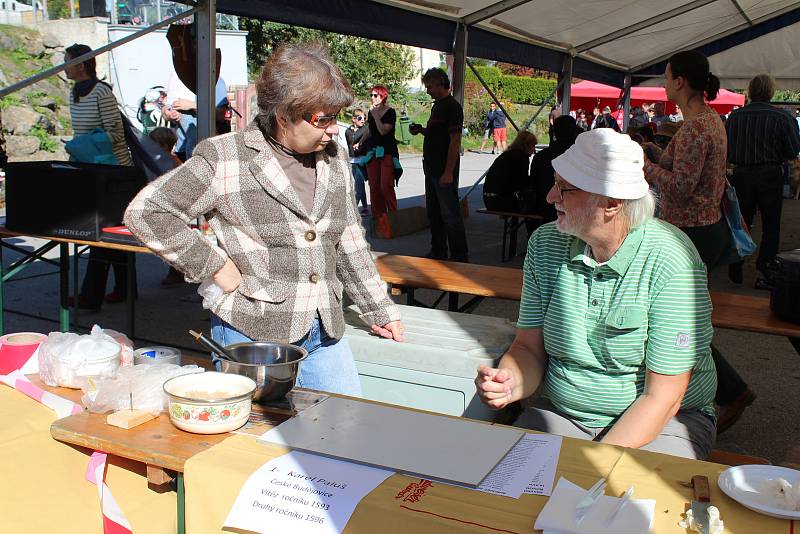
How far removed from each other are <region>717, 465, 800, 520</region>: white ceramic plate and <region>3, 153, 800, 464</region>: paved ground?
888 mm

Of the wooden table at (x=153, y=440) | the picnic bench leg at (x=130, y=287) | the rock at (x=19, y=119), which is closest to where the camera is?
the wooden table at (x=153, y=440)

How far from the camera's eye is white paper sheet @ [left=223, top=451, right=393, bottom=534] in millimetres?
1457

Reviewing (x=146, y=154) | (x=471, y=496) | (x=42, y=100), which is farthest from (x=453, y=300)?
(x=42, y=100)

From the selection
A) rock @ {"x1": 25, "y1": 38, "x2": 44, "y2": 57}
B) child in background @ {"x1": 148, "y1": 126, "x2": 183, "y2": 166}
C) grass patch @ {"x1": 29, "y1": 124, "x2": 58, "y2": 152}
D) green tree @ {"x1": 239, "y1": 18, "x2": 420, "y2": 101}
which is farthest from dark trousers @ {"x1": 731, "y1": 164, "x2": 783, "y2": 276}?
green tree @ {"x1": 239, "y1": 18, "x2": 420, "y2": 101}

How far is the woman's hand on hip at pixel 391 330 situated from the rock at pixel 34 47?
17.4 metres

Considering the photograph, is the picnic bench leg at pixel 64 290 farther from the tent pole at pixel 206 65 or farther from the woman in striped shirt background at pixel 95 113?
the tent pole at pixel 206 65

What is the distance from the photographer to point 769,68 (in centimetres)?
1186

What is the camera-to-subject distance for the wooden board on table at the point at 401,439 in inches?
63.5

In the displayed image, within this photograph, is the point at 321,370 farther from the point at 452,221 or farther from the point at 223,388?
the point at 452,221

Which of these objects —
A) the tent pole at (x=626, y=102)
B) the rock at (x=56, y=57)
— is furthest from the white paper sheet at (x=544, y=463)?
the rock at (x=56, y=57)

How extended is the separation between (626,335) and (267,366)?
964 mm

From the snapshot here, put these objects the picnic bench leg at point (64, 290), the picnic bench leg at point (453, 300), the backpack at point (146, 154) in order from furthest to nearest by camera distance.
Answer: the backpack at point (146, 154), the picnic bench leg at point (64, 290), the picnic bench leg at point (453, 300)

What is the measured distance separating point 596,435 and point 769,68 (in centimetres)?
1128

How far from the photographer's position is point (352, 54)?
29.1m
